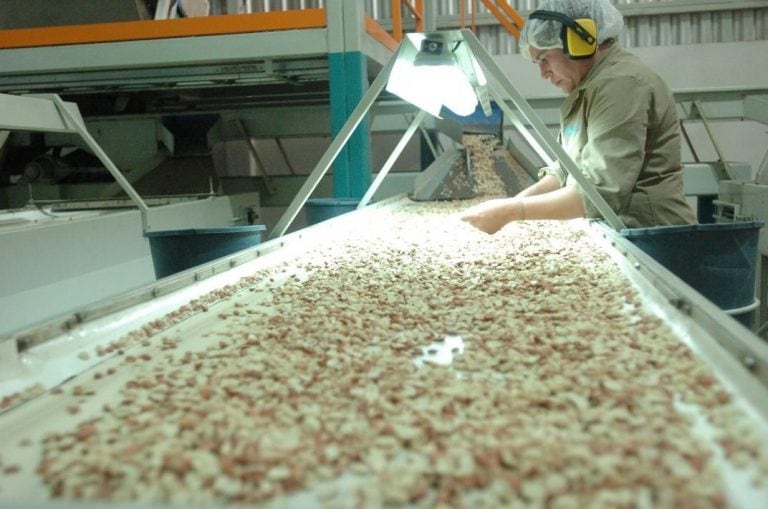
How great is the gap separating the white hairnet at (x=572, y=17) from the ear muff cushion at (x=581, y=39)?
0.12 ft

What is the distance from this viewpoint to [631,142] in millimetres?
1882

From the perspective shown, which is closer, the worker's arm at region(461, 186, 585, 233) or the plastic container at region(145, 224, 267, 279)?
the worker's arm at region(461, 186, 585, 233)

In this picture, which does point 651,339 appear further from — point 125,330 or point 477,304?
point 125,330

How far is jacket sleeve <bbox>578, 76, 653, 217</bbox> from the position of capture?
188cm

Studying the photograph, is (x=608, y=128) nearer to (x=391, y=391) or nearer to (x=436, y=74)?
(x=436, y=74)

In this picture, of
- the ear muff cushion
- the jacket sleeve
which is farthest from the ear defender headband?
the jacket sleeve

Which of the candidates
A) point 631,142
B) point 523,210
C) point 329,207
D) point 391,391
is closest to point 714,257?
point 631,142

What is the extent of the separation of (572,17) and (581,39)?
10 centimetres

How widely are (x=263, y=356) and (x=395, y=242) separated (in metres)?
1.25

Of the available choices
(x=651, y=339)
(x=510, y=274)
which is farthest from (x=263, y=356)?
(x=510, y=274)

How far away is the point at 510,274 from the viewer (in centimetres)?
165

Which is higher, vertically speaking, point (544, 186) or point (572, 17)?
point (572, 17)

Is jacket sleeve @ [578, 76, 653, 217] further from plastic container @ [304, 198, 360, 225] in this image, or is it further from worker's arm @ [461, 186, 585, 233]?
plastic container @ [304, 198, 360, 225]

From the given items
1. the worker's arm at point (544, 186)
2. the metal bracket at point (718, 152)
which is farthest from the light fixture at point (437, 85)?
the metal bracket at point (718, 152)
